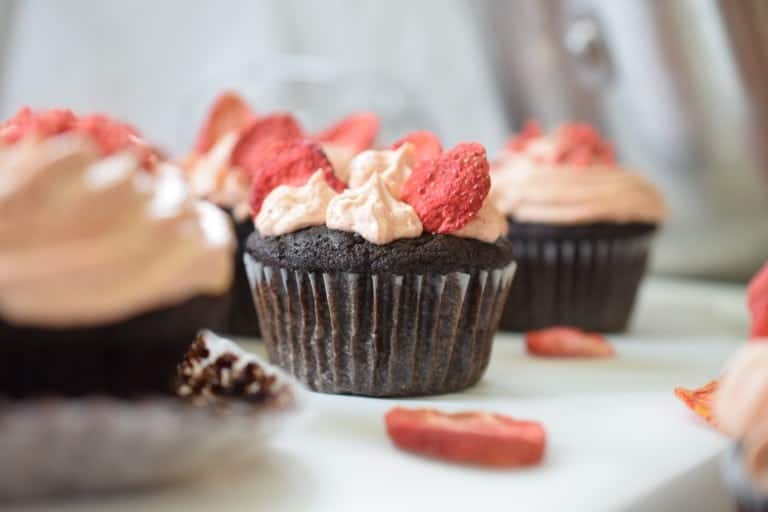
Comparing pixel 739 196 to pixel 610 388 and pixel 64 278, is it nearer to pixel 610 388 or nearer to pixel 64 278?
pixel 610 388

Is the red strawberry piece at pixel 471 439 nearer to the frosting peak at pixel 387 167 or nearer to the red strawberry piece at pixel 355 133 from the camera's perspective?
the frosting peak at pixel 387 167

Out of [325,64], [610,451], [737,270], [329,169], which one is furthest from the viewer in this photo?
[325,64]

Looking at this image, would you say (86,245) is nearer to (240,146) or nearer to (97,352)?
(97,352)

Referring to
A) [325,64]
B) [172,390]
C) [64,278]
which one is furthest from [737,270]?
[64,278]

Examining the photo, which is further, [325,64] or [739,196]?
[325,64]

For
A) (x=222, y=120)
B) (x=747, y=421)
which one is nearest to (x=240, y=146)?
(x=222, y=120)

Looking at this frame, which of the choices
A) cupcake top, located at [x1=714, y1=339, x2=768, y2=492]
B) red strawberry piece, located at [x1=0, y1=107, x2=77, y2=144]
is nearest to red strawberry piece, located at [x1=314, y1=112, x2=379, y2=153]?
red strawberry piece, located at [x1=0, y1=107, x2=77, y2=144]

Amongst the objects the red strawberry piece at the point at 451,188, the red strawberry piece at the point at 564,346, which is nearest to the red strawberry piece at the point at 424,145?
the red strawberry piece at the point at 451,188
